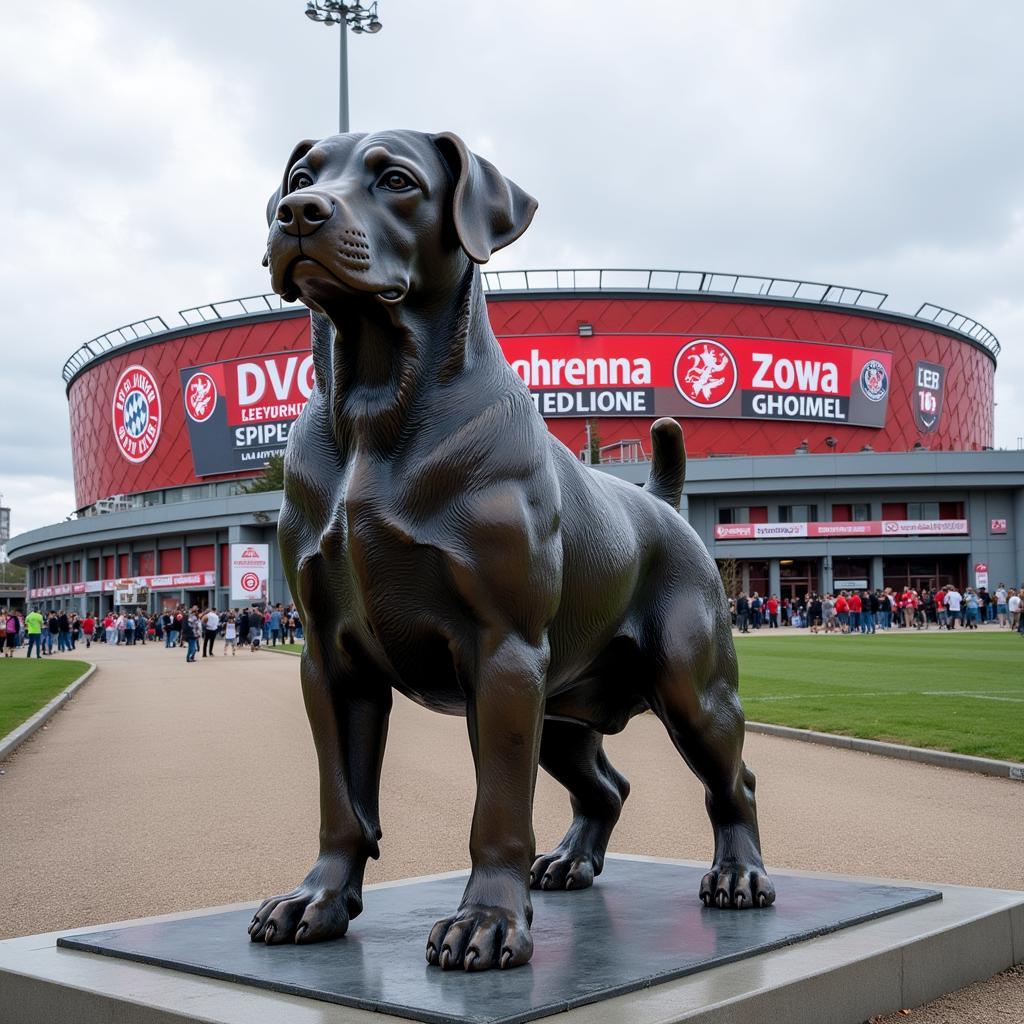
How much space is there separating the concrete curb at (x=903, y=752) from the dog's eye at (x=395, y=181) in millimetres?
9043

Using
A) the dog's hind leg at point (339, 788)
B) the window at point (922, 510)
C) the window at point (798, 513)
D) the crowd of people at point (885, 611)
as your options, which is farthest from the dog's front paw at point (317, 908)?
the window at point (922, 510)

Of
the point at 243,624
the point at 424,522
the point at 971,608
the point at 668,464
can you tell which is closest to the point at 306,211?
the point at 424,522

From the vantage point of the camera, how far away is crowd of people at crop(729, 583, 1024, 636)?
4294cm

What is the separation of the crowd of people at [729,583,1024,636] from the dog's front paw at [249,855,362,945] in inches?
1505

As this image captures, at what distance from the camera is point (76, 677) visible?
25062 mm

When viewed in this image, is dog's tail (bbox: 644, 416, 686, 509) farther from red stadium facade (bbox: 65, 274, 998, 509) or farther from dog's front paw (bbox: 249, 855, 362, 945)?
red stadium facade (bbox: 65, 274, 998, 509)

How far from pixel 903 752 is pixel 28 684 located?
16.8 metres

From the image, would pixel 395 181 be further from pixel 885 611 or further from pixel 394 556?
pixel 885 611

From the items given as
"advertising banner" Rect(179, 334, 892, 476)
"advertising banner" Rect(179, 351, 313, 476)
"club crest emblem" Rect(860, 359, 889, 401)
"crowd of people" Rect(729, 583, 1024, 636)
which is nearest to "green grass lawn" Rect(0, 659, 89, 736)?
"crowd of people" Rect(729, 583, 1024, 636)

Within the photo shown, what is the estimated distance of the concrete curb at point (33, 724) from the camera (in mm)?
13086

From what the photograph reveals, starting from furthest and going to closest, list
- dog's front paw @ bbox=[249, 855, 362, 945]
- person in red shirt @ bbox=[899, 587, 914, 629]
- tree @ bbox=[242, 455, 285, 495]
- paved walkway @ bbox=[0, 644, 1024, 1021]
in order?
tree @ bbox=[242, 455, 285, 495] < person in red shirt @ bbox=[899, 587, 914, 629] < paved walkway @ bbox=[0, 644, 1024, 1021] < dog's front paw @ bbox=[249, 855, 362, 945]

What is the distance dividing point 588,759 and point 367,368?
73.4 inches

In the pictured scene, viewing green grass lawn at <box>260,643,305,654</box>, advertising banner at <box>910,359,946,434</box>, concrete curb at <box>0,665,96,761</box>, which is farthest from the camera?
advertising banner at <box>910,359,946,434</box>

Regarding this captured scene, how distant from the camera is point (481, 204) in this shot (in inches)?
128
